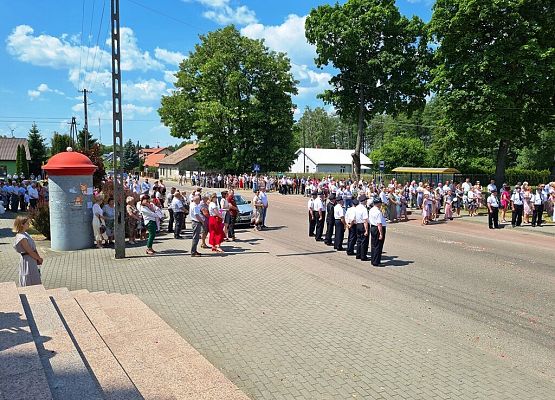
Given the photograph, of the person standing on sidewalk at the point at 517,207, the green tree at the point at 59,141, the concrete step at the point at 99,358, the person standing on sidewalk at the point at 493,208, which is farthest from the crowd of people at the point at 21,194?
the green tree at the point at 59,141

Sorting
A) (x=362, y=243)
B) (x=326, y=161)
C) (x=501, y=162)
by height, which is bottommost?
(x=362, y=243)

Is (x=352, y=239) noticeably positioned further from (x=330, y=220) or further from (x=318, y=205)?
(x=318, y=205)

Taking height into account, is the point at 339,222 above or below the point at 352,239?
above

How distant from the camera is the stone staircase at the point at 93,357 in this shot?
4090 millimetres

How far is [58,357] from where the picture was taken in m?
4.68

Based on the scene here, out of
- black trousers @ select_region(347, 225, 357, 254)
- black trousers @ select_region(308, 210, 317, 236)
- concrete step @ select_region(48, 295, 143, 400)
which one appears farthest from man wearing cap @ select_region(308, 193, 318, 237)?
concrete step @ select_region(48, 295, 143, 400)

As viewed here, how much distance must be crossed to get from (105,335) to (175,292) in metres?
2.87

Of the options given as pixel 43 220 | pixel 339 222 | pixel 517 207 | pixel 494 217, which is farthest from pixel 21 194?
pixel 517 207

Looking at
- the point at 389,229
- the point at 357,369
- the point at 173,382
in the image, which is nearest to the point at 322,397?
the point at 357,369

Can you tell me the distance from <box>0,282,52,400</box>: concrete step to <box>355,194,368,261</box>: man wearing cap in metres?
8.40

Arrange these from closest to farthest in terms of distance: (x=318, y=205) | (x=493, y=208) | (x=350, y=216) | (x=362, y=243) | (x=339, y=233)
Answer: (x=362, y=243)
(x=350, y=216)
(x=339, y=233)
(x=318, y=205)
(x=493, y=208)

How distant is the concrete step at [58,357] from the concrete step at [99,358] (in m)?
0.15

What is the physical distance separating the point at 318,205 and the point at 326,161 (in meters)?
62.1

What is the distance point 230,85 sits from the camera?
49.8 meters
